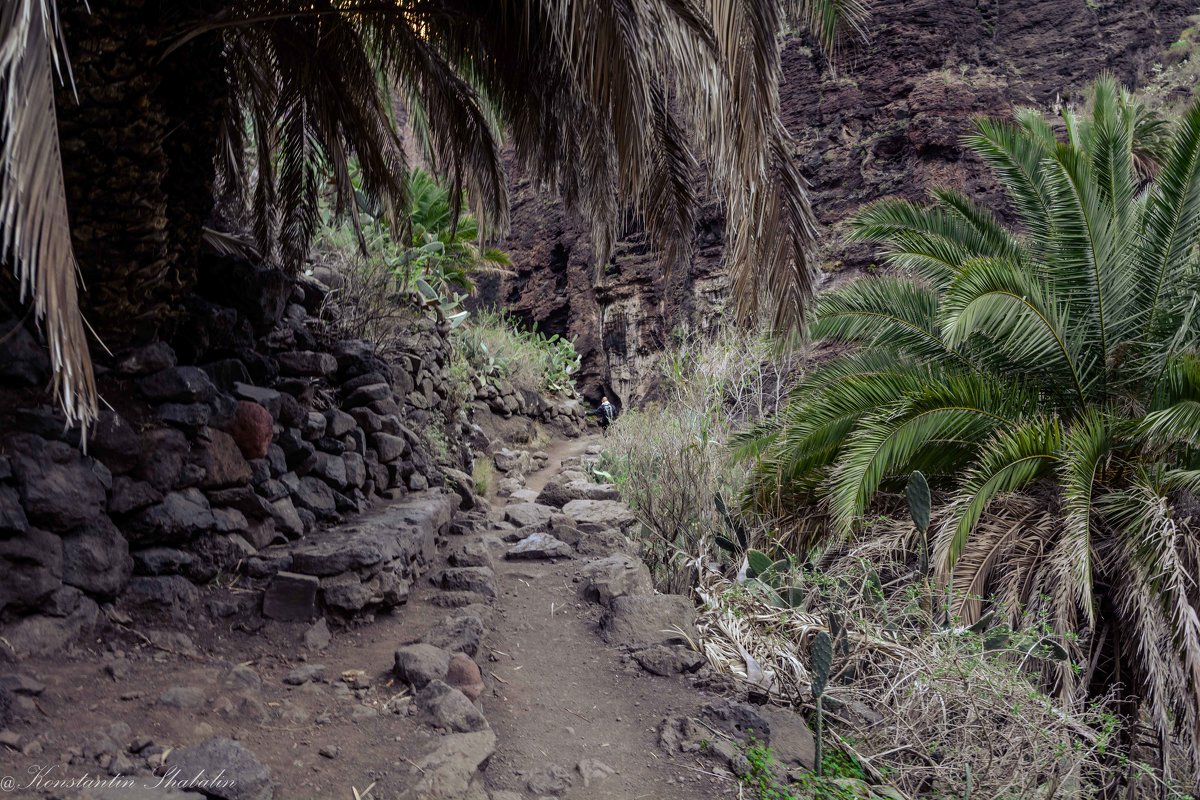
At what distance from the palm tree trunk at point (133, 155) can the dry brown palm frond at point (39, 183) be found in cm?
143

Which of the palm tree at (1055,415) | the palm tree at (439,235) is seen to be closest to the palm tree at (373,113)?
the palm tree at (1055,415)

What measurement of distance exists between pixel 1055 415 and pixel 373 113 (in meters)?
5.75

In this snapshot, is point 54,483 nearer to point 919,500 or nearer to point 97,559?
point 97,559

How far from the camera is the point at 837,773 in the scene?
133 inches

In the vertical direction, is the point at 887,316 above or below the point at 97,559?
above

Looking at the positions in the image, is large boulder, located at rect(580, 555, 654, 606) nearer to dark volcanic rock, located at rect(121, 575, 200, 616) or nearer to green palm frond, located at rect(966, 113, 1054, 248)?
dark volcanic rock, located at rect(121, 575, 200, 616)

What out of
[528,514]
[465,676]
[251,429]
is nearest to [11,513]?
[251,429]

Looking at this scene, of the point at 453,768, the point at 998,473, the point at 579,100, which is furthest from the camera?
the point at 998,473

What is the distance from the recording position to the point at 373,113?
19.5ft

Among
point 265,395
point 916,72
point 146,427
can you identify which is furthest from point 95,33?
point 916,72

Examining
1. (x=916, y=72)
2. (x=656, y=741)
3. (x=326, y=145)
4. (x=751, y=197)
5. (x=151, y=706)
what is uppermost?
(x=916, y=72)

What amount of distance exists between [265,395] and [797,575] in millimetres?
3471

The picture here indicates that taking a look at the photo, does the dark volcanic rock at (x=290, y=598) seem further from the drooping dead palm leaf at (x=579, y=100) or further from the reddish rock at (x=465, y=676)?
the drooping dead palm leaf at (x=579, y=100)

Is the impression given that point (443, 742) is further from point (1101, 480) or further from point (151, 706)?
point (1101, 480)
